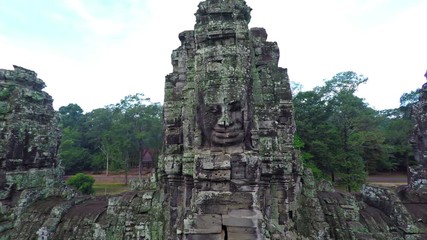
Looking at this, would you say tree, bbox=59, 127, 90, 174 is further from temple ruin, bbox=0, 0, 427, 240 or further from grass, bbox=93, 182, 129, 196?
temple ruin, bbox=0, 0, 427, 240

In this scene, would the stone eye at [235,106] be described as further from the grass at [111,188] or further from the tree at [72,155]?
the tree at [72,155]

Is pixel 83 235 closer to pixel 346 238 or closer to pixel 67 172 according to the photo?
pixel 346 238

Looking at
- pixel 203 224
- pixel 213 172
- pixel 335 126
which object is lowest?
pixel 203 224

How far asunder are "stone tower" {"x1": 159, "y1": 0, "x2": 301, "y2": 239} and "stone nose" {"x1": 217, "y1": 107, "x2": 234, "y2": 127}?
1 centimetres

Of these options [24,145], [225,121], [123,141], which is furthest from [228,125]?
[123,141]

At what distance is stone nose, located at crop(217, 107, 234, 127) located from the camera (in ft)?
12.9

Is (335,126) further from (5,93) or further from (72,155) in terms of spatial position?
(72,155)

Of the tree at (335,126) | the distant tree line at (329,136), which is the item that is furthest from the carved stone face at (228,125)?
the tree at (335,126)

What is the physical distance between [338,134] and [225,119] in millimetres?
17394

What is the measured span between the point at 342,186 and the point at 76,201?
1671cm

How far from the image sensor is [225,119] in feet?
12.9

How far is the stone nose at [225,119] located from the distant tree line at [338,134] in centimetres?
1313

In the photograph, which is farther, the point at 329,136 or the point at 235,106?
the point at 329,136

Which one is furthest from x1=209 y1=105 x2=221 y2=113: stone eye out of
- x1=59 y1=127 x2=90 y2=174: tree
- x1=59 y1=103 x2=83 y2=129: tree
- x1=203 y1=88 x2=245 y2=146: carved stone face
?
x1=59 y1=103 x2=83 y2=129: tree
